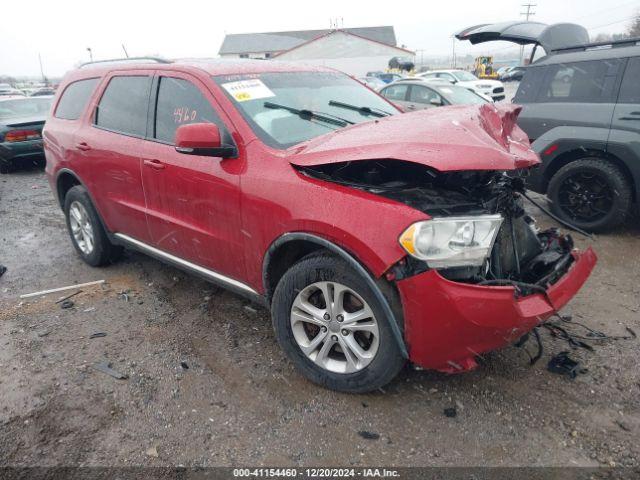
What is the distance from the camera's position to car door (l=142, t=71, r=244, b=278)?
2904 mm

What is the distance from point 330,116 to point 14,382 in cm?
264

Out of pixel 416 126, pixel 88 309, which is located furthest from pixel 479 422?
pixel 88 309

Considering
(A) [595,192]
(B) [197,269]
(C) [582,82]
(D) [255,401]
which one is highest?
(C) [582,82]

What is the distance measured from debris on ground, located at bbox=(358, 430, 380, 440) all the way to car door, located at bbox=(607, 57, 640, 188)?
12.7 ft

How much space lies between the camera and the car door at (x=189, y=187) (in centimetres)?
290

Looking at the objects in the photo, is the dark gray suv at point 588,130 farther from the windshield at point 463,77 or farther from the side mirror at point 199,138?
the windshield at point 463,77

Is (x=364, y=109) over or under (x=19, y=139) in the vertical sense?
over

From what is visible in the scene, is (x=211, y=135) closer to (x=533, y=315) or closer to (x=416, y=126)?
(x=416, y=126)

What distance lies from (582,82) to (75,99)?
519cm

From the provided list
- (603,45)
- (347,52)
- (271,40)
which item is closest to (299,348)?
(603,45)

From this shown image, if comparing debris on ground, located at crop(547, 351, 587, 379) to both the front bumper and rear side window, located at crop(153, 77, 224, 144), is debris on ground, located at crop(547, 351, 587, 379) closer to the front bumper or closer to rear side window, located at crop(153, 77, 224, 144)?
the front bumper

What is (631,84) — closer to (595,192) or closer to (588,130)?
(588,130)

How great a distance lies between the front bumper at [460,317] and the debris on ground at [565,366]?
24.7 inches

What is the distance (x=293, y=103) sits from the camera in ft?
10.6
